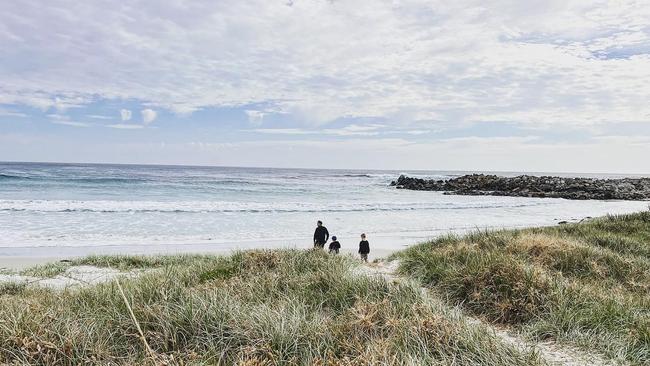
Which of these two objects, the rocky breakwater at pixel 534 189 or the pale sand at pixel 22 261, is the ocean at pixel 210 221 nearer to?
the pale sand at pixel 22 261

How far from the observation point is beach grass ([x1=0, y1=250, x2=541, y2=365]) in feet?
12.1

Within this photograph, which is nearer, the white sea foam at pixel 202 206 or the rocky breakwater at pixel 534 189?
the white sea foam at pixel 202 206

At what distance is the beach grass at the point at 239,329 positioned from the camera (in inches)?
145

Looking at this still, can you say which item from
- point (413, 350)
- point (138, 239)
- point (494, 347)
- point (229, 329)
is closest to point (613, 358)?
A: point (494, 347)

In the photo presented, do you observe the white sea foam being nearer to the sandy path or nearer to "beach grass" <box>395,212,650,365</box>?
"beach grass" <box>395,212,650,365</box>

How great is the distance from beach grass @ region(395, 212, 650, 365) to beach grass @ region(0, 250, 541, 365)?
99cm

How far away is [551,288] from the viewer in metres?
5.77

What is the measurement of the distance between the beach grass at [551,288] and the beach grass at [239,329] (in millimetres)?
990

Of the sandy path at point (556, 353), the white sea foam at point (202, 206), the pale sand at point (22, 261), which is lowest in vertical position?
the pale sand at point (22, 261)

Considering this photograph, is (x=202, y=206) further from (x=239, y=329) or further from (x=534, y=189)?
(x=534, y=189)

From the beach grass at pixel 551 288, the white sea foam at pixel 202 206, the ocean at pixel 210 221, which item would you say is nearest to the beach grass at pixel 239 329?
the beach grass at pixel 551 288

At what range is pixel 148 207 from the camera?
28422 millimetres

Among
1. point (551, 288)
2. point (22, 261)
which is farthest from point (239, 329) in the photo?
point (22, 261)

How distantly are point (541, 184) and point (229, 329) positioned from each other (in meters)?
54.2
